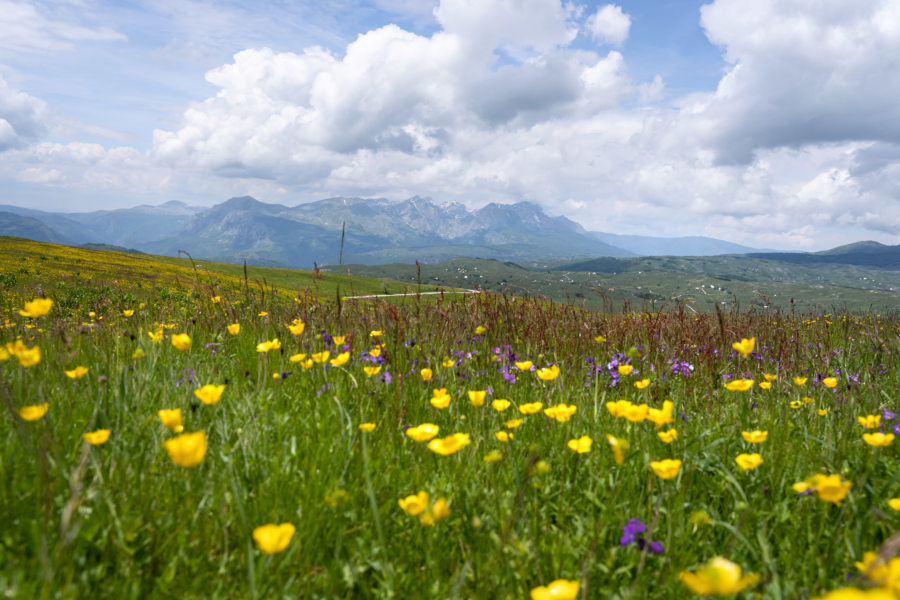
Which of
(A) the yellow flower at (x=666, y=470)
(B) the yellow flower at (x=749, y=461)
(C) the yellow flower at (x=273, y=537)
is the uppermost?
(A) the yellow flower at (x=666, y=470)

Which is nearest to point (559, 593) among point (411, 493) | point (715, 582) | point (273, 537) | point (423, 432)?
point (715, 582)

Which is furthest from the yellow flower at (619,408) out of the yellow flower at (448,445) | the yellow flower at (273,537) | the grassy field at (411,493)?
the yellow flower at (273,537)

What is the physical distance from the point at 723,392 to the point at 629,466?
2.58m

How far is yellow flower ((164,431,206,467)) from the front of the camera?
125cm

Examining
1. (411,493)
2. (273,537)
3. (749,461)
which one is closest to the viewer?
(273,537)

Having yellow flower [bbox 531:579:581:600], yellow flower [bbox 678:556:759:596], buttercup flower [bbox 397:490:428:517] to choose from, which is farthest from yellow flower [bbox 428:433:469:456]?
yellow flower [bbox 678:556:759:596]

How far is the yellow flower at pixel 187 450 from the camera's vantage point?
1249 millimetres

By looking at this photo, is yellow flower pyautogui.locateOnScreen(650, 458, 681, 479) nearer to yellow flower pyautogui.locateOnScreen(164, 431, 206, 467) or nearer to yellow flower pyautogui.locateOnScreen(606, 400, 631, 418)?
yellow flower pyautogui.locateOnScreen(606, 400, 631, 418)

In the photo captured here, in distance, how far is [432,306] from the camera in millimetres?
5832

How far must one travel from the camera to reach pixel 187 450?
1275mm

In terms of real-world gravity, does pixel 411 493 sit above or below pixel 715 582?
below

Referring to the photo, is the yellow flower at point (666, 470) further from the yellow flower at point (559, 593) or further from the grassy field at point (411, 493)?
the yellow flower at point (559, 593)

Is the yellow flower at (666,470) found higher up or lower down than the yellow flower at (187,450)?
lower down

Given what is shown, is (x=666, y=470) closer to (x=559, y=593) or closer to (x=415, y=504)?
(x=559, y=593)
